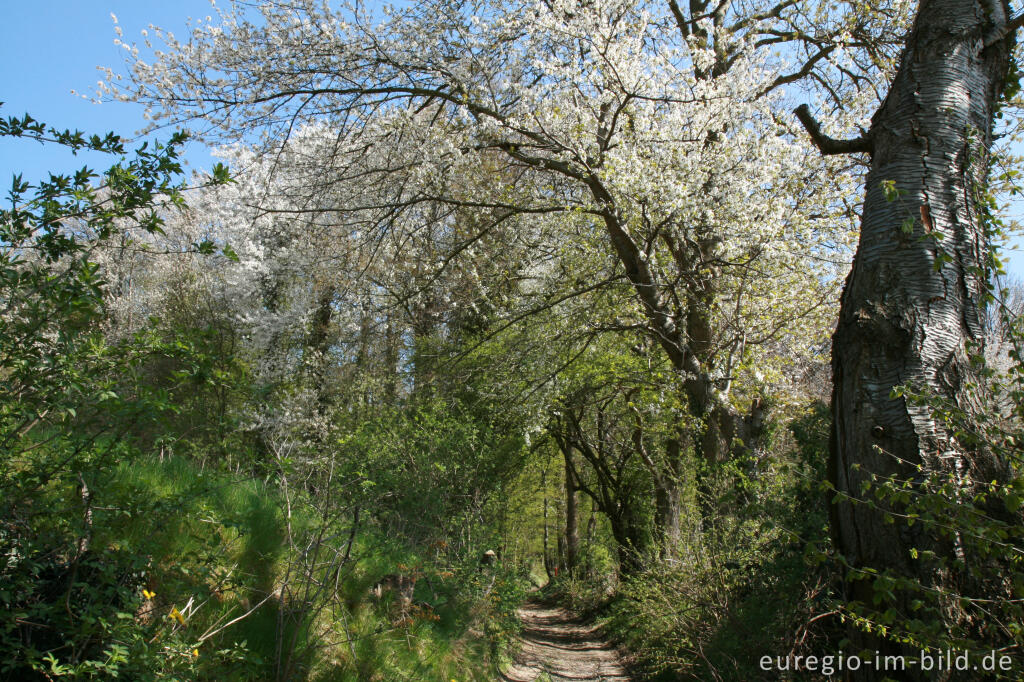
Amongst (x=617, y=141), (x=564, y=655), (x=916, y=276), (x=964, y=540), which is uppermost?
(x=617, y=141)

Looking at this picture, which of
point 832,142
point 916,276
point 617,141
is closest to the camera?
point 916,276

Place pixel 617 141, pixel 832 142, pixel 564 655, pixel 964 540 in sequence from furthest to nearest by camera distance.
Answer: pixel 564 655, pixel 617 141, pixel 832 142, pixel 964 540

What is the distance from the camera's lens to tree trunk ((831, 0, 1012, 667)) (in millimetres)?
2605

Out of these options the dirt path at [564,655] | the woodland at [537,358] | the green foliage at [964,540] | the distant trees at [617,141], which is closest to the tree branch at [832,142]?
the woodland at [537,358]

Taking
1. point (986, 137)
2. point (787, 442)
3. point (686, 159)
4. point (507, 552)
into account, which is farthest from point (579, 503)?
point (986, 137)

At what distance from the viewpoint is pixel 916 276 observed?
9.21 ft

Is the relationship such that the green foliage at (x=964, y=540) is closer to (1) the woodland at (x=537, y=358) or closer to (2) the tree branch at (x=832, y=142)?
(1) the woodland at (x=537, y=358)

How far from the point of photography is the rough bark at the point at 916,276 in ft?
8.56

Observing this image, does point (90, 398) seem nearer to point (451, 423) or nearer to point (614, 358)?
point (451, 423)

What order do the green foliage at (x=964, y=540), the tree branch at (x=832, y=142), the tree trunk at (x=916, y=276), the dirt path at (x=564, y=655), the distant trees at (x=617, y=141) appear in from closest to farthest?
the green foliage at (x=964, y=540) → the tree trunk at (x=916, y=276) → the tree branch at (x=832, y=142) → the distant trees at (x=617, y=141) → the dirt path at (x=564, y=655)

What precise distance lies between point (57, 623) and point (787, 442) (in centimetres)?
1351

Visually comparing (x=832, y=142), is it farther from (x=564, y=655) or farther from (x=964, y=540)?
(x=564, y=655)

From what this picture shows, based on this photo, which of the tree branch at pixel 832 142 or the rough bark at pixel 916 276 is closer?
the rough bark at pixel 916 276

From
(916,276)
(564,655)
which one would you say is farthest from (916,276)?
(564,655)
